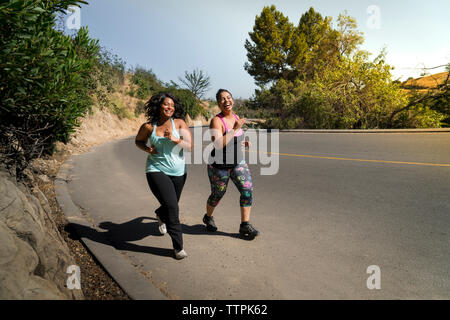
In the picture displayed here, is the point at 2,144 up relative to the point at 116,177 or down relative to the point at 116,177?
up

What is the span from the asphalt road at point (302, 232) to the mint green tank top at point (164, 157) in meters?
0.98

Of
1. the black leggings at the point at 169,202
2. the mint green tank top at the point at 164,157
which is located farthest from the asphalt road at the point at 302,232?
the mint green tank top at the point at 164,157

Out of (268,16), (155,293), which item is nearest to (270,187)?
(155,293)

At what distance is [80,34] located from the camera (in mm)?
5582

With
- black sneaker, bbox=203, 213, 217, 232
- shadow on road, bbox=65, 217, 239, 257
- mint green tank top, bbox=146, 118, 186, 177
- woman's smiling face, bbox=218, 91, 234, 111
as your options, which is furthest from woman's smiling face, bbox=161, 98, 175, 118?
shadow on road, bbox=65, 217, 239, 257

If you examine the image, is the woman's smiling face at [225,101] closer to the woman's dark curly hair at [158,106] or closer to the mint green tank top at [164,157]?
the woman's dark curly hair at [158,106]

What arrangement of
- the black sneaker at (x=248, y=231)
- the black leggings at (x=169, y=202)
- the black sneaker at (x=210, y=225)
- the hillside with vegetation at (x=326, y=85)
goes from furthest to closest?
1. the hillside with vegetation at (x=326, y=85)
2. the black sneaker at (x=210, y=225)
3. the black sneaker at (x=248, y=231)
4. the black leggings at (x=169, y=202)

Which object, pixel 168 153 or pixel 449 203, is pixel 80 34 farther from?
pixel 449 203

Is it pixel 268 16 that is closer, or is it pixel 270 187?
pixel 270 187

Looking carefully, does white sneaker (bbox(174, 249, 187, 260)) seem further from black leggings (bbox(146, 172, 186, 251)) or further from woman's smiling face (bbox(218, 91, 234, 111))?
woman's smiling face (bbox(218, 91, 234, 111))

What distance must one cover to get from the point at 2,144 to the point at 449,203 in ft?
23.8

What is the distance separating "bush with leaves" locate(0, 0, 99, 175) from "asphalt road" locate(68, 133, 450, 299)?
5.19 ft

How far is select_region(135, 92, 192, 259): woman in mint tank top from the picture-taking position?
3.41 m

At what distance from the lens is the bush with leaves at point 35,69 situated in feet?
9.43
